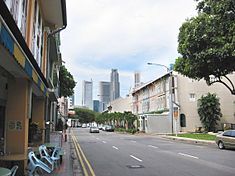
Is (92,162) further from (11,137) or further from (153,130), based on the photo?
(153,130)

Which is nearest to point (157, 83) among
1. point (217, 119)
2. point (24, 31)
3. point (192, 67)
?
point (217, 119)

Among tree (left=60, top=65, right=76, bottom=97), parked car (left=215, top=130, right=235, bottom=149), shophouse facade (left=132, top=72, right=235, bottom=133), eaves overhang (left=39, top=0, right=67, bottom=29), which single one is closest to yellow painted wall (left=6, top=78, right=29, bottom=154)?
eaves overhang (left=39, top=0, right=67, bottom=29)

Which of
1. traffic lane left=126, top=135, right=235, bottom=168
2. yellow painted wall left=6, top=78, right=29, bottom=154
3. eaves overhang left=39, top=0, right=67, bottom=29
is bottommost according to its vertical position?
traffic lane left=126, top=135, right=235, bottom=168

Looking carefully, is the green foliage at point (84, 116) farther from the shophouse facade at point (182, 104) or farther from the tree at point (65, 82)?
the tree at point (65, 82)

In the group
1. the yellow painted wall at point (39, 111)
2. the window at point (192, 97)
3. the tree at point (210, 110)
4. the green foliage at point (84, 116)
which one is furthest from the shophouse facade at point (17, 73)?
the green foliage at point (84, 116)

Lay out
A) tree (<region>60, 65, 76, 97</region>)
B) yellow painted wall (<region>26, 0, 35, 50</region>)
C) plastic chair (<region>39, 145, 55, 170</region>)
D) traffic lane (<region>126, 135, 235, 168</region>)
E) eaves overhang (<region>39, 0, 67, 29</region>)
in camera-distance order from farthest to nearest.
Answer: tree (<region>60, 65, 76, 97</region>) < traffic lane (<region>126, 135, 235, 168</region>) < eaves overhang (<region>39, 0, 67, 29</region>) < yellow painted wall (<region>26, 0, 35, 50</region>) < plastic chair (<region>39, 145, 55, 170</region>)

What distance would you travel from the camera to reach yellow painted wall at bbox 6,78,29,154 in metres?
10.2

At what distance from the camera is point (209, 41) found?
26.0 meters

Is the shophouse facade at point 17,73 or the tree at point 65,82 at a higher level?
the tree at point 65,82

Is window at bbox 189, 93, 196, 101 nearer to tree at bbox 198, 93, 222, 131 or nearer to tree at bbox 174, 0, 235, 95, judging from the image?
tree at bbox 198, 93, 222, 131

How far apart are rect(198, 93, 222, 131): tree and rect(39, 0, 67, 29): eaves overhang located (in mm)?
36992

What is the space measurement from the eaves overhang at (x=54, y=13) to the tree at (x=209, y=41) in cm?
1097

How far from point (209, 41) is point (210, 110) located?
26890mm

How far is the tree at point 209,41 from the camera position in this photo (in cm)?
2311
